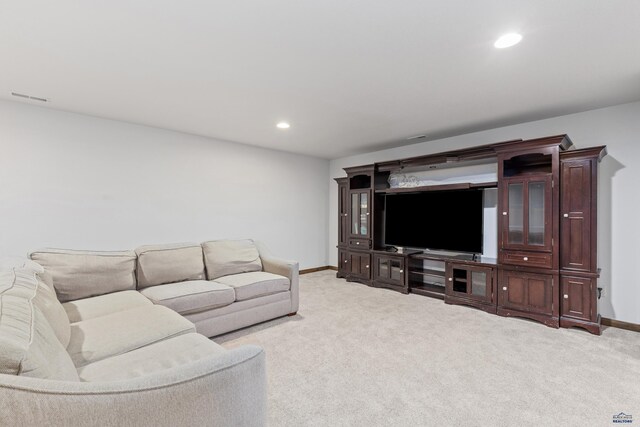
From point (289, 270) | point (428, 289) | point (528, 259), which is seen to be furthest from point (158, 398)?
point (428, 289)

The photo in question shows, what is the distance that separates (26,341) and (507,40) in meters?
2.98

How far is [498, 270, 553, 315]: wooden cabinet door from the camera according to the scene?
3.33 m

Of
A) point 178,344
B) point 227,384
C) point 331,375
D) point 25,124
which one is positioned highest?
point 25,124

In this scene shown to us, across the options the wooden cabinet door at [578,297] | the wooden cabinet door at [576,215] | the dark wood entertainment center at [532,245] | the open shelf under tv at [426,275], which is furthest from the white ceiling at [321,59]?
the open shelf under tv at [426,275]

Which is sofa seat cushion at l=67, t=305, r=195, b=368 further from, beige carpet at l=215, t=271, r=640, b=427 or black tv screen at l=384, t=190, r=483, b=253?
black tv screen at l=384, t=190, r=483, b=253

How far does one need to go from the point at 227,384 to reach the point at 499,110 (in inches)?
150

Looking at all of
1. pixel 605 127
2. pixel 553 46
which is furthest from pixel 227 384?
pixel 605 127

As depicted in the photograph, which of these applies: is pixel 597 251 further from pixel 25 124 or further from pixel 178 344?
pixel 25 124

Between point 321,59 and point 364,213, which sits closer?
point 321,59

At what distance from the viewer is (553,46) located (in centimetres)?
211

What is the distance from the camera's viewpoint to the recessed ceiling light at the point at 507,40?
1986 millimetres

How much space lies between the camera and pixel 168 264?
322 cm

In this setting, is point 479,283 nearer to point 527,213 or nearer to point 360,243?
point 527,213

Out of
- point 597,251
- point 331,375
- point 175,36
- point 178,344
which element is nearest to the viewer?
point 178,344
